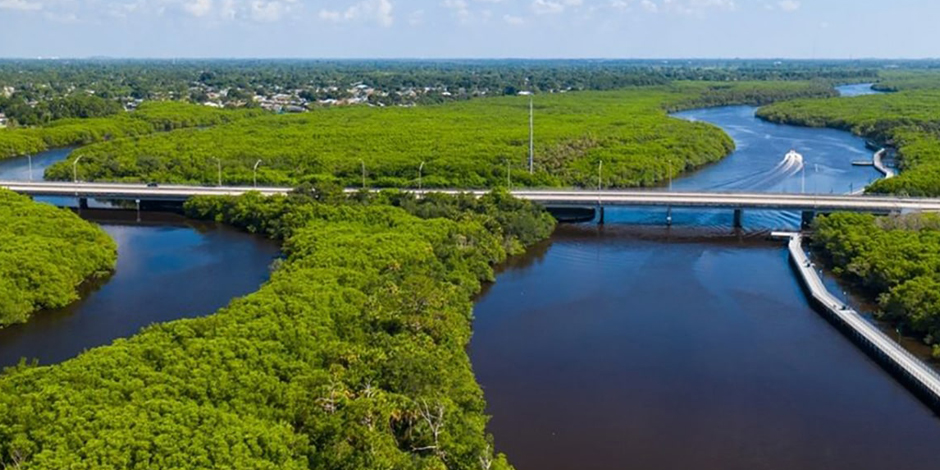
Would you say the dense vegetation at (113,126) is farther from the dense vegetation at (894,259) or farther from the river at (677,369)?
the dense vegetation at (894,259)

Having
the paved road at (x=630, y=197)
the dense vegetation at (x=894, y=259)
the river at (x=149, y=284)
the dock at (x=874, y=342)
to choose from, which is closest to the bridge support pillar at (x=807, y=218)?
the paved road at (x=630, y=197)

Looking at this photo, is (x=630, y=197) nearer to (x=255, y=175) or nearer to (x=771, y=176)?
(x=771, y=176)

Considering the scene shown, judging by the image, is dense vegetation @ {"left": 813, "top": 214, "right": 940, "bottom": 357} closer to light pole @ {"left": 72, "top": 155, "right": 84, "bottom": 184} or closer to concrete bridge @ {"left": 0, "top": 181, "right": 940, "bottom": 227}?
concrete bridge @ {"left": 0, "top": 181, "right": 940, "bottom": 227}

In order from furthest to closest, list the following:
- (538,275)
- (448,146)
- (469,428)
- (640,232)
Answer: (448,146) → (640,232) → (538,275) → (469,428)

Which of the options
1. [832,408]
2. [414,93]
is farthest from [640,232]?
[414,93]

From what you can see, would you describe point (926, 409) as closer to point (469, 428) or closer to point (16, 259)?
point (469, 428)
